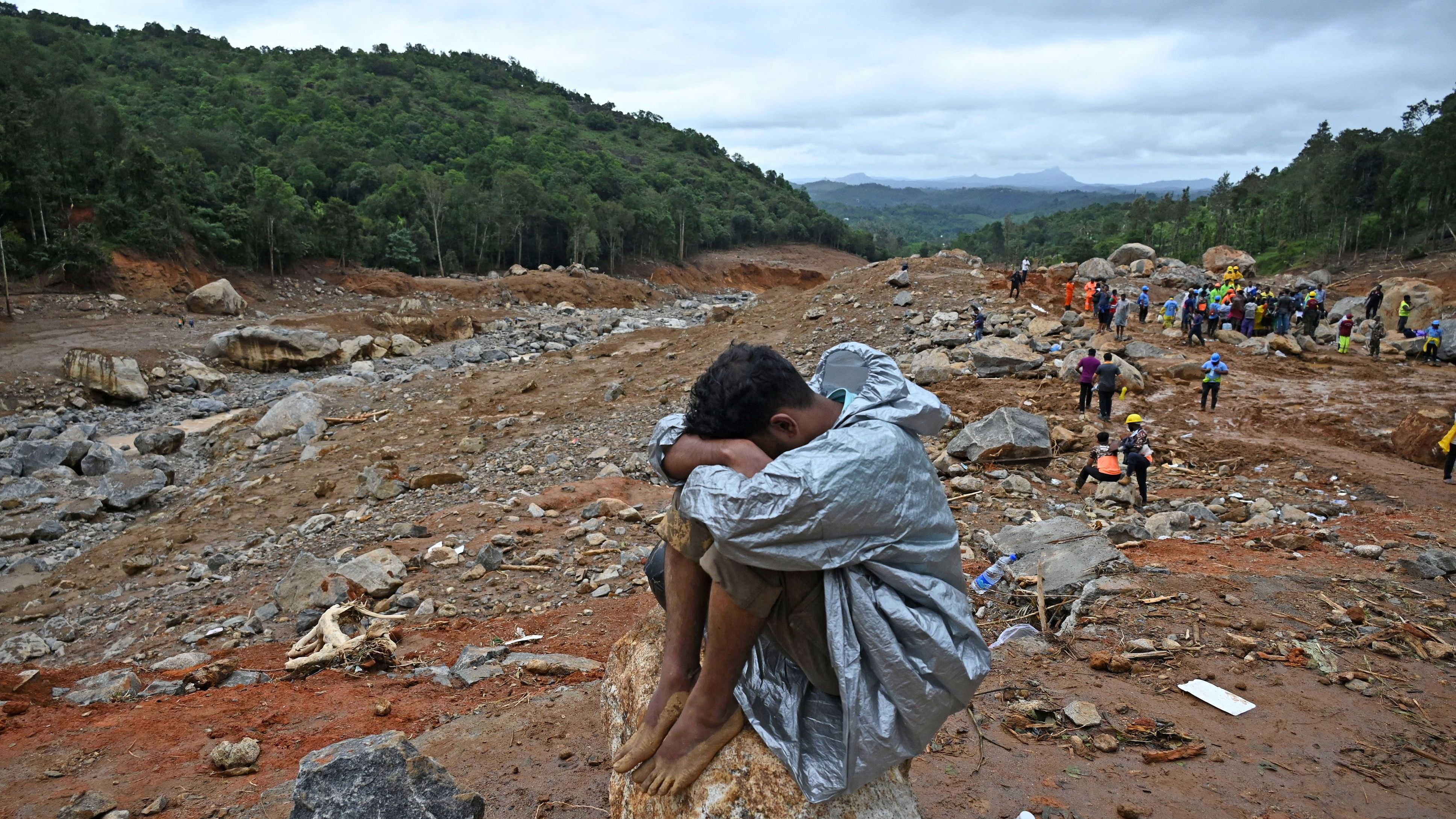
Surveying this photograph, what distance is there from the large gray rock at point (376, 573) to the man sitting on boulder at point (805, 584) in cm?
389

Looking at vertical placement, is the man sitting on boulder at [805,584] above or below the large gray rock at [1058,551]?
above

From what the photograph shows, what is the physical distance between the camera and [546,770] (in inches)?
104

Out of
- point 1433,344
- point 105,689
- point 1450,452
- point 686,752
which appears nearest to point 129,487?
point 105,689

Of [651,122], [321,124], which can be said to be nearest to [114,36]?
[321,124]

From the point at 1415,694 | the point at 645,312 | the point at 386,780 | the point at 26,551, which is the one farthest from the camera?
the point at 645,312

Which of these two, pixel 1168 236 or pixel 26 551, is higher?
pixel 1168 236

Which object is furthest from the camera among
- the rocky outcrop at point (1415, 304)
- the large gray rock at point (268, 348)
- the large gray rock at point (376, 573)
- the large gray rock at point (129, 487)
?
the large gray rock at point (268, 348)

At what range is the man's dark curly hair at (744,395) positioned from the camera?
1764 mm

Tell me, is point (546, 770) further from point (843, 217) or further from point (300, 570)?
point (843, 217)

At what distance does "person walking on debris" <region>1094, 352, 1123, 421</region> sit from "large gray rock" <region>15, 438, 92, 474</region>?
12740 millimetres

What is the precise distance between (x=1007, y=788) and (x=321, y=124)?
47.6 m

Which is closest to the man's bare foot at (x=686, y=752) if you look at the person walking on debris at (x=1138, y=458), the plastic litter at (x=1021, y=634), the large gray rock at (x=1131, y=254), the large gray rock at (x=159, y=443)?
the plastic litter at (x=1021, y=634)

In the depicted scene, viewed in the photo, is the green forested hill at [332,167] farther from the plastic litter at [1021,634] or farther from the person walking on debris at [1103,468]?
the plastic litter at [1021,634]

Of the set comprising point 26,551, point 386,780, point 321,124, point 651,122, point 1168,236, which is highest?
point 651,122
